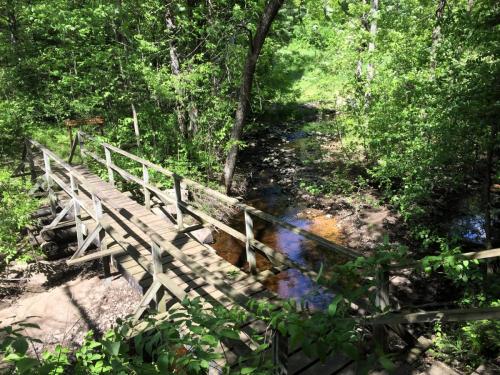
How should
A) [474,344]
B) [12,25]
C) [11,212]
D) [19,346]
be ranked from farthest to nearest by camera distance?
[12,25] → [11,212] → [474,344] → [19,346]

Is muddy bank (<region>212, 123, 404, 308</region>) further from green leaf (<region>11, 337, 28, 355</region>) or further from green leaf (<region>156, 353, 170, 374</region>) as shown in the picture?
green leaf (<region>11, 337, 28, 355</region>)

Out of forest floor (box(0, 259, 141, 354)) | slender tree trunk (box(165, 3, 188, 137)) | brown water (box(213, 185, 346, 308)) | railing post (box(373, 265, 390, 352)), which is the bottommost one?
forest floor (box(0, 259, 141, 354))

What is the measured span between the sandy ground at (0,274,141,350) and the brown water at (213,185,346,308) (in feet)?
9.18

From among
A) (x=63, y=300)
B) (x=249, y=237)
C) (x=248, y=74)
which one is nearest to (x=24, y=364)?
(x=249, y=237)

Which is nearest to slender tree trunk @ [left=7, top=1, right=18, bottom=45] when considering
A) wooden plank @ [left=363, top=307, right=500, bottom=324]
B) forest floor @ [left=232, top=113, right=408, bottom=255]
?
→ forest floor @ [left=232, top=113, right=408, bottom=255]

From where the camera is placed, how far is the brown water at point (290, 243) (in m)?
8.77

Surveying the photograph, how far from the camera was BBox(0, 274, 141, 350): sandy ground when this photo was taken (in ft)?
24.9

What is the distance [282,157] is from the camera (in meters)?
19.0

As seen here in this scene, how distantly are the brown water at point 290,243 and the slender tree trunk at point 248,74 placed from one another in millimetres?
1782

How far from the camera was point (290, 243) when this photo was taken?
36.2 feet

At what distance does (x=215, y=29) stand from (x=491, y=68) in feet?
24.2

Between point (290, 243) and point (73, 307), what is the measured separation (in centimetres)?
Answer: 563

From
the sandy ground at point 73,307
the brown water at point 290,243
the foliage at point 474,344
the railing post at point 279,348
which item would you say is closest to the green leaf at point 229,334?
the railing post at point 279,348

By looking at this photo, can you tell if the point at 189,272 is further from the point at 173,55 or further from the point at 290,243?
the point at 173,55
